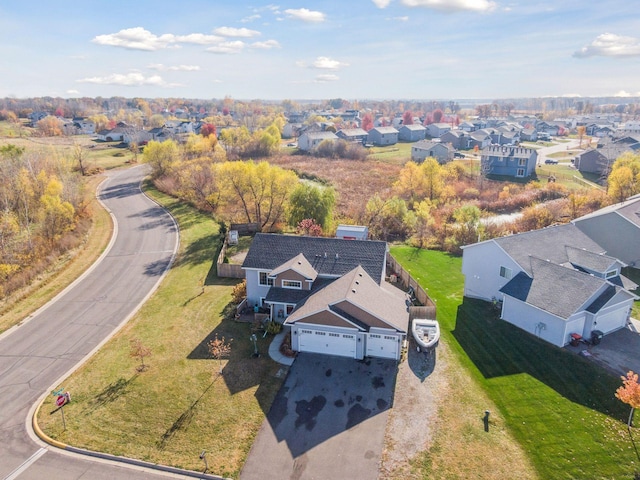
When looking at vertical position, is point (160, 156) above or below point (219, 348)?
above

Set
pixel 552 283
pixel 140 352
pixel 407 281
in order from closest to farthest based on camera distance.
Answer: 1. pixel 140 352
2. pixel 552 283
3. pixel 407 281

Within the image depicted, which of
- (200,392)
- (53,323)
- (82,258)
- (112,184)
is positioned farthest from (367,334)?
(112,184)

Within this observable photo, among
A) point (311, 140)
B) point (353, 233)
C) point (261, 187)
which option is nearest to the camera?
point (353, 233)

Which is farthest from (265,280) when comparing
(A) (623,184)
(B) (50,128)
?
(B) (50,128)

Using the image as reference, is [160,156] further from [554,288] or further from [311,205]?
[554,288]

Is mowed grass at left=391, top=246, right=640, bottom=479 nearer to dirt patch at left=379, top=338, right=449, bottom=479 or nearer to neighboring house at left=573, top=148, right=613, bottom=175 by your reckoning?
dirt patch at left=379, top=338, right=449, bottom=479

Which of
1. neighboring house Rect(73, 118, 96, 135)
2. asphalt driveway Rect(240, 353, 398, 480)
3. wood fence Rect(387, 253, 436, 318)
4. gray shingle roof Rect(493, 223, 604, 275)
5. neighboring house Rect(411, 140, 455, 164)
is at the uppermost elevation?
neighboring house Rect(73, 118, 96, 135)

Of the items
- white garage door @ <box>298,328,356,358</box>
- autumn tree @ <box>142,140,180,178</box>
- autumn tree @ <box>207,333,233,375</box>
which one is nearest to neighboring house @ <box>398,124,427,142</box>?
autumn tree @ <box>142,140,180,178</box>
